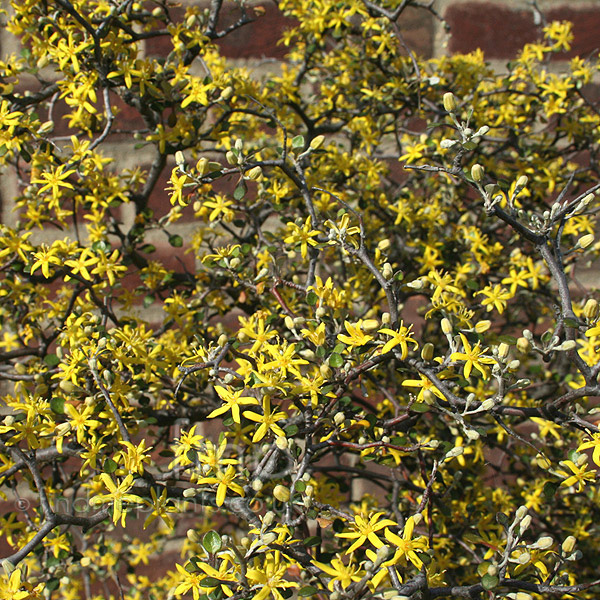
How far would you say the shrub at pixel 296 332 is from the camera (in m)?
0.37

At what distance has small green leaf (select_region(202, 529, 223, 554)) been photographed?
35 centimetres

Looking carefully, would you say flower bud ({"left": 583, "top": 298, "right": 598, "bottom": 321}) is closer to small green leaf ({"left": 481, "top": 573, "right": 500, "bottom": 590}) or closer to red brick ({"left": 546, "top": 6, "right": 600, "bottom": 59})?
small green leaf ({"left": 481, "top": 573, "right": 500, "bottom": 590})

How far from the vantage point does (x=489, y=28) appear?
38.4 inches

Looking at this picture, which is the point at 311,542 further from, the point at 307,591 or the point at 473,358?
the point at 473,358

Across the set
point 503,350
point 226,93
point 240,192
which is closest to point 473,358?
point 503,350

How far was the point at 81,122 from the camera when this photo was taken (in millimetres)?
585

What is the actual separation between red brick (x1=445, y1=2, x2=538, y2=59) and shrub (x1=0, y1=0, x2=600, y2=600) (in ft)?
0.60

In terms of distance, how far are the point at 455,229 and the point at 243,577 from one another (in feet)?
1.71

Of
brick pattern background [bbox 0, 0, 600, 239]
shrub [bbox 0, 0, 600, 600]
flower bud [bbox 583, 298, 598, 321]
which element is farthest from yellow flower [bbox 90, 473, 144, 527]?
brick pattern background [bbox 0, 0, 600, 239]

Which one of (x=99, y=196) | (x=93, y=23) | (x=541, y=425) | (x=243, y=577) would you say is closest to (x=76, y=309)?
(x=99, y=196)

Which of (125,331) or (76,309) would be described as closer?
(125,331)

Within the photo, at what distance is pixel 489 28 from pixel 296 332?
81 centimetres

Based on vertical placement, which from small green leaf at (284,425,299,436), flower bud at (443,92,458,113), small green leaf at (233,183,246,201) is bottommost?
small green leaf at (284,425,299,436)

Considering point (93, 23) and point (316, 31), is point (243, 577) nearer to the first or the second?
point (93, 23)
